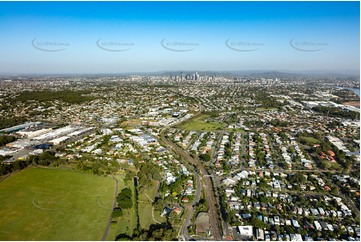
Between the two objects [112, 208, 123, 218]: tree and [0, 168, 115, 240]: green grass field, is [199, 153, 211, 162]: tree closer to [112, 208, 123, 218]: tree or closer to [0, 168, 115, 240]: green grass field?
[0, 168, 115, 240]: green grass field

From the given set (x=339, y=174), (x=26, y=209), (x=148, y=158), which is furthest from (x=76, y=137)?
(x=339, y=174)

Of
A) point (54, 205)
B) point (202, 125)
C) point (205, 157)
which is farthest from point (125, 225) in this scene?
point (202, 125)

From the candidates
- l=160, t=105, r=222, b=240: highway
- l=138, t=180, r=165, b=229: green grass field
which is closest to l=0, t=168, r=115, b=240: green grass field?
l=138, t=180, r=165, b=229: green grass field

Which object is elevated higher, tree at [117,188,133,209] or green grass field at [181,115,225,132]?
tree at [117,188,133,209]

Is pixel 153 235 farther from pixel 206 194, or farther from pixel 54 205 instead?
pixel 54 205

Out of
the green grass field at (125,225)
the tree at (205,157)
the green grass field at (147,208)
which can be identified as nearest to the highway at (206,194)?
the tree at (205,157)

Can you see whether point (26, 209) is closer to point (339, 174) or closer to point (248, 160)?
point (248, 160)

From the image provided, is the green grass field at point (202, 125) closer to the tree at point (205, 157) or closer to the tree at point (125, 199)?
the tree at point (205, 157)

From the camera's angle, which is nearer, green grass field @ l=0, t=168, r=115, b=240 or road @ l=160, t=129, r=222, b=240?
green grass field @ l=0, t=168, r=115, b=240
